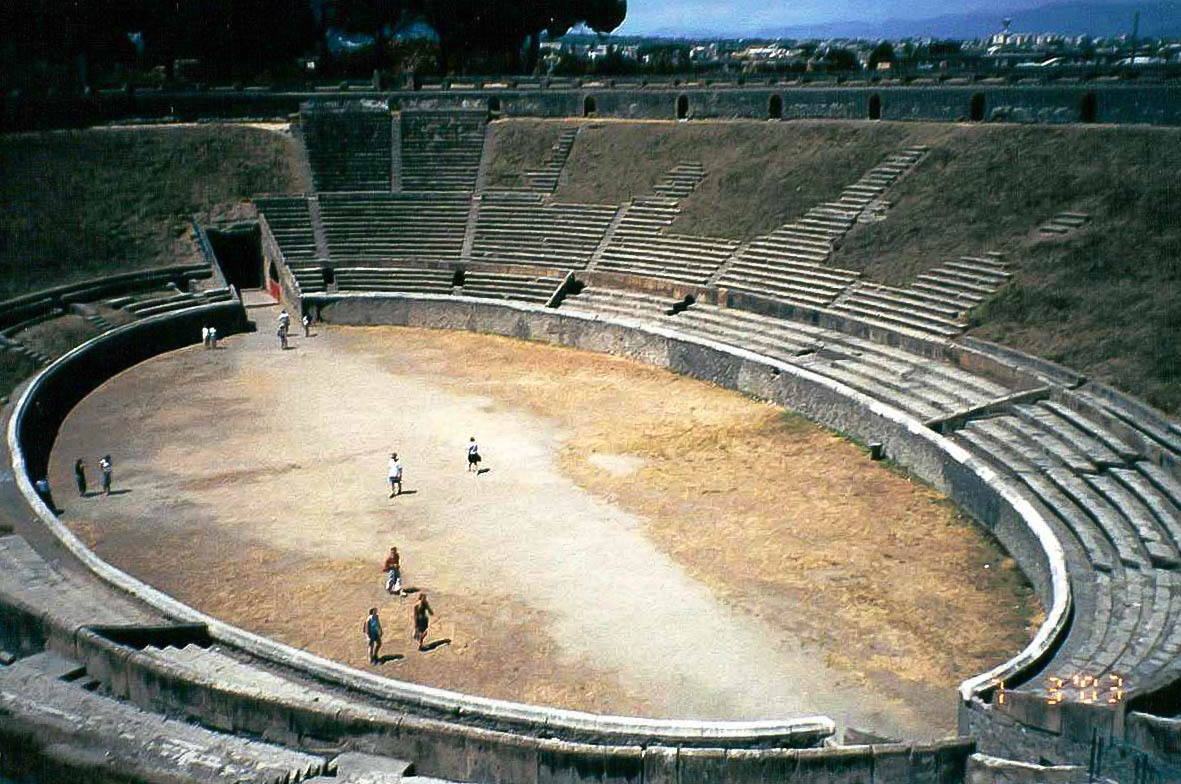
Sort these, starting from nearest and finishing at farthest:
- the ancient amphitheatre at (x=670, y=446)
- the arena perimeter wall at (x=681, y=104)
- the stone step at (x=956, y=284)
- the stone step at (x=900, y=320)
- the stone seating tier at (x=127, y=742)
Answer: the stone seating tier at (x=127, y=742), the ancient amphitheatre at (x=670, y=446), the stone step at (x=900, y=320), the stone step at (x=956, y=284), the arena perimeter wall at (x=681, y=104)

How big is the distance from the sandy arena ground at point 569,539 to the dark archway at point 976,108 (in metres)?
14.3

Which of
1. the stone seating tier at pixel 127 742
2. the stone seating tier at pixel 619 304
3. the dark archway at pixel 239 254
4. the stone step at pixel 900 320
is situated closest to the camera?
the stone seating tier at pixel 127 742

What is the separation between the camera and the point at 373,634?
17.4 metres

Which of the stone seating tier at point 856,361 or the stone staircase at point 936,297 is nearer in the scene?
the stone seating tier at point 856,361

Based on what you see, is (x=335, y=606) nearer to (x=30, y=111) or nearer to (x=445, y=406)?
(x=445, y=406)

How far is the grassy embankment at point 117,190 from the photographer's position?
39.6 meters

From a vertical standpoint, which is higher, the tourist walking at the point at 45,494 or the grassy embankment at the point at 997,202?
the grassy embankment at the point at 997,202

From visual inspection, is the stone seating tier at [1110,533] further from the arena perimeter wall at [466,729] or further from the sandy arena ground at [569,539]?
the arena perimeter wall at [466,729]

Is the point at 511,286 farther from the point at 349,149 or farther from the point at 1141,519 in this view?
the point at 1141,519

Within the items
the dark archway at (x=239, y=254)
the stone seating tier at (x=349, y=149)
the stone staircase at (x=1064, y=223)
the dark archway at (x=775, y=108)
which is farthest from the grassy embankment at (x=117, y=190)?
the stone staircase at (x=1064, y=223)

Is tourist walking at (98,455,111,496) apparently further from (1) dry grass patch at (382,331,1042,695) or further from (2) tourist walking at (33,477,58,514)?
(1) dry grass patch at (382,331,1042,695)

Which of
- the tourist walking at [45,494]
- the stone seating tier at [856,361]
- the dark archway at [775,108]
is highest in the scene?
the dark archway at [775,108]

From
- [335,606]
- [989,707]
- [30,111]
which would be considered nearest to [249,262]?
[30,111]

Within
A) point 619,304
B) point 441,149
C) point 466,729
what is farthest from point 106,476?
point 441,149
